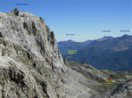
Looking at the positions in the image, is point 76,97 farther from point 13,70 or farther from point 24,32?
point 13,70

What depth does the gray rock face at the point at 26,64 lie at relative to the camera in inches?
4843

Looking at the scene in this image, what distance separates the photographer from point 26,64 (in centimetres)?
15162

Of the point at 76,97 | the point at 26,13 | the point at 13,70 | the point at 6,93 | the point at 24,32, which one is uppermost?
the point at 26,13

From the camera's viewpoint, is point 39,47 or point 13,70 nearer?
point 13,70

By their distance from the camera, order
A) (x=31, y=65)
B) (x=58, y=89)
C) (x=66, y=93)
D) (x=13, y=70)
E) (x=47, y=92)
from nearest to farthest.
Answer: (x=13, y=70) < (x=47, y=92) < (x=31, y=65) < (x=58, y=89) < (x=66, y=93)

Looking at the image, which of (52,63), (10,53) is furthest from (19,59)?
(52,63)

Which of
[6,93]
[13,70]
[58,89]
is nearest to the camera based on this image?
[6,93]

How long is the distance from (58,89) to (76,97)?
63.8 feet

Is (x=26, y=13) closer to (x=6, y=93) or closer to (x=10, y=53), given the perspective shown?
(x=10, y=53)

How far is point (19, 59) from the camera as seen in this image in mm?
148375

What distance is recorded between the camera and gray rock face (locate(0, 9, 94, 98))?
12300 centimetres

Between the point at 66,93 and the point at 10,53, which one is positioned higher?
the point at 10,53

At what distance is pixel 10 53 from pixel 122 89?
6208 centimetres

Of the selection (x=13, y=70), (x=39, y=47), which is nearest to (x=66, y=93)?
(x=39, y=47)
